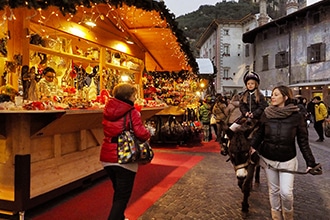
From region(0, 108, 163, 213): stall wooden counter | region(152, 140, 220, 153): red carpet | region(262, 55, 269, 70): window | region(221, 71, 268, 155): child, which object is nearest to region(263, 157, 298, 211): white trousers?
region(221, 71, 268, 155): child

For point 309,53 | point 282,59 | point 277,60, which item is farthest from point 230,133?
point 277,60

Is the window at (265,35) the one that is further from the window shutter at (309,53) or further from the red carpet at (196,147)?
the red carpet at (196,147)

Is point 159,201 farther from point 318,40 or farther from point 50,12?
point 318,40

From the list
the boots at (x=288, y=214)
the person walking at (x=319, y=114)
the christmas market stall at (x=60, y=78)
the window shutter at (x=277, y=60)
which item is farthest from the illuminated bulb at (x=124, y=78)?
the window shutter at (x=277, y=60)

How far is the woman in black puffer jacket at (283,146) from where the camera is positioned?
339cm

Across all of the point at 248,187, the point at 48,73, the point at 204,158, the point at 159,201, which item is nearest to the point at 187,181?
the point at 159,201

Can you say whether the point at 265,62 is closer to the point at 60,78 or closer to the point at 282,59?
the point at 282,59

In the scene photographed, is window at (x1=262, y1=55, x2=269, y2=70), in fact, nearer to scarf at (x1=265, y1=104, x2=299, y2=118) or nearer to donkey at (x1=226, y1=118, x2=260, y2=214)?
donkey at (x1=226, y1=118, x2=260, y2=214)

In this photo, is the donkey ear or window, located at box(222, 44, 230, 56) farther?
window, located at box(222, 44, 230, 56)

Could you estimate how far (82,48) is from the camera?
Result: 6.20 metres

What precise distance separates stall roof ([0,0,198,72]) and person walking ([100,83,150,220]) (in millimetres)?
1386

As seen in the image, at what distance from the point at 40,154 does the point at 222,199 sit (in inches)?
112

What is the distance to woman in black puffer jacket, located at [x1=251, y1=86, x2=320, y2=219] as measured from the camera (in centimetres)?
339

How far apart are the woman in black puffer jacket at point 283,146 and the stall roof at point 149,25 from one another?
2.68m
